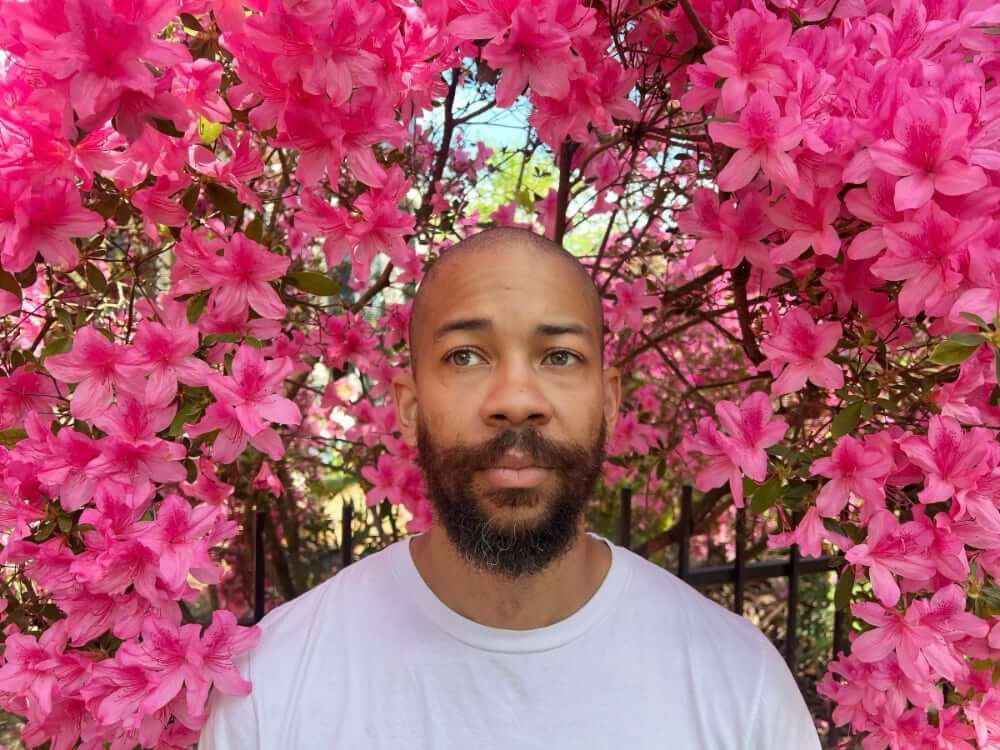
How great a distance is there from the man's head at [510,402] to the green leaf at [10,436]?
688 mm

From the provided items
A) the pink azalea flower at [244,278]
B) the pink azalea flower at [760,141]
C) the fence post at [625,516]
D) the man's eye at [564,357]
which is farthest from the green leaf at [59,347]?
the fence post at [625,516]

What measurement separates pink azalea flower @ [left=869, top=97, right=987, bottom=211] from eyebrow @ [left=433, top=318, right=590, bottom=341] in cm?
57

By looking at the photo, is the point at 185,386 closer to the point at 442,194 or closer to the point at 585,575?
the point at 585,575

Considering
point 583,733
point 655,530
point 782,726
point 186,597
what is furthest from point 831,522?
point 655,530

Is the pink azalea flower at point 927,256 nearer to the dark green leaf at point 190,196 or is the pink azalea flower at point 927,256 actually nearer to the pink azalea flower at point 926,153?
the pink azalea flower at point 926,153

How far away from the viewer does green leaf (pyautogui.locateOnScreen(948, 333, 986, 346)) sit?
1.03 metres

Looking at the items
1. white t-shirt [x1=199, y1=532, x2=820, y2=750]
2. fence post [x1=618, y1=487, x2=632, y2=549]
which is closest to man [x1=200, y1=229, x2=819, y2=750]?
white t-shirt [x1=199, y1=532, x2=820, y2=750]

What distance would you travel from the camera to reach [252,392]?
49.1 inches

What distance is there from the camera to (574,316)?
1.47m

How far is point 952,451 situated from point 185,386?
1248 mm

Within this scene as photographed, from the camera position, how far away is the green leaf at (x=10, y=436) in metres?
1.31

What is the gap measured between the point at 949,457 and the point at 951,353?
205 mm

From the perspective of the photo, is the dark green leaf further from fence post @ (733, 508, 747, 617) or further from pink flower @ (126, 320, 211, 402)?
fence post @ (733, 508, 747, 617)

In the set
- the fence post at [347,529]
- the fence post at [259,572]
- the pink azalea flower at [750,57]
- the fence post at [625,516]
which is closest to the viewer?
the pink azalea flower at [750,57]
